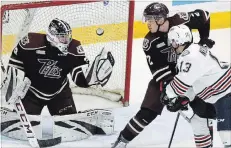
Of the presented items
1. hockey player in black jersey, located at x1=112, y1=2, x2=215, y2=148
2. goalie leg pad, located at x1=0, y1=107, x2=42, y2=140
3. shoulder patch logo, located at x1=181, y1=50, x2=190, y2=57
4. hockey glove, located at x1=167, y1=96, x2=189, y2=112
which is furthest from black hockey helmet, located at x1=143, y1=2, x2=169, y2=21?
goalie leg pad, located at x1=0, y1=107, x2=42, y2=140

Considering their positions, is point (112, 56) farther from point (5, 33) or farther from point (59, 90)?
point (5, 33)

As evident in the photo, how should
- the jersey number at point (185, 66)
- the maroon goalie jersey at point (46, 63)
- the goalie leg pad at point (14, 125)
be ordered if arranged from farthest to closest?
the goalie leg pad at point (14, 125) < the maroon goalie jersey at point (46, 63) < the jersey number at point (185, 66)

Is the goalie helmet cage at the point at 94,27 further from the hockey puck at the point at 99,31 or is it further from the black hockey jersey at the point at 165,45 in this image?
the black hockey jersey at the point at 165,45

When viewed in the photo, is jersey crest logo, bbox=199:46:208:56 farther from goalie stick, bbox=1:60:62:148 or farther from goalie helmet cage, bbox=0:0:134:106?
goalie stick, bbox=1:60:62:148

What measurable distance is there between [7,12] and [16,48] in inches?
6.3

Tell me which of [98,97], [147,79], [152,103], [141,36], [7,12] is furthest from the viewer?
[141,36]

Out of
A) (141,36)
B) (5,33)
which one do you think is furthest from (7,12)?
(141,36)

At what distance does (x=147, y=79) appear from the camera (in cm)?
322

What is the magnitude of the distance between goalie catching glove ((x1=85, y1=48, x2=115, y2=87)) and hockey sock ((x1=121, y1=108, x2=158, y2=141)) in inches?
7.7

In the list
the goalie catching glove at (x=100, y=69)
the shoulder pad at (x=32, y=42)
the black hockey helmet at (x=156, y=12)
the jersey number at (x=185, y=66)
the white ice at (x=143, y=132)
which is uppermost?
the black hockey helmet at (x=156, y=12)

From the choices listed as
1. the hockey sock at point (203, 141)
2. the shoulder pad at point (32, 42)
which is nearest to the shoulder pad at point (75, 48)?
the shoulder pad at point (32, 42)

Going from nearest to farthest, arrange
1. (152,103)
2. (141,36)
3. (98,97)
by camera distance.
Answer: (152,103) → (98,97) → (141,36)

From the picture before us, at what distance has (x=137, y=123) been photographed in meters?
2.77

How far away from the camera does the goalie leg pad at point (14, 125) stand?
281 cm
